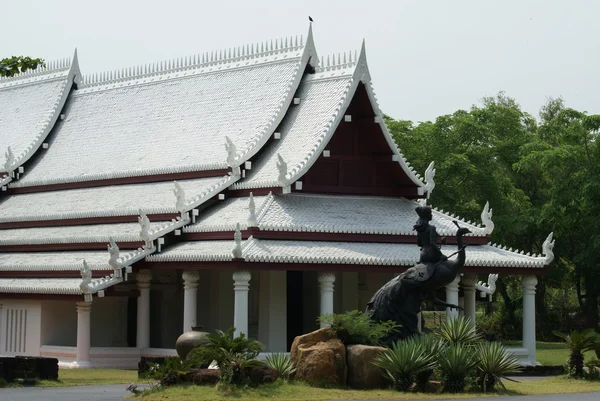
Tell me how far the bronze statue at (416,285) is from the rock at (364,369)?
1286mm

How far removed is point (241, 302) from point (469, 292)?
813 centimetres

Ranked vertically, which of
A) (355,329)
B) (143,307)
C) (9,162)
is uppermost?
(9,162)

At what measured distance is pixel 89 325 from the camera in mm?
33406

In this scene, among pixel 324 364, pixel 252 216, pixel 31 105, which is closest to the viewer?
pixel 324 364

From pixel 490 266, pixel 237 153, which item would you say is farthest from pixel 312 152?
pixel 490 266

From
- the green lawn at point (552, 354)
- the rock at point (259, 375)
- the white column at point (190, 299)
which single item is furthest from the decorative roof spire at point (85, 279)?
the green lawn at point (552, 354)

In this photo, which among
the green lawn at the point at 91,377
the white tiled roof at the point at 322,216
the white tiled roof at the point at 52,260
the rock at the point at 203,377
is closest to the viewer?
the rock at the point at 203,377

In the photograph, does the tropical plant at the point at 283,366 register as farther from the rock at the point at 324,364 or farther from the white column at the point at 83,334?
the white column at the point at 83,334

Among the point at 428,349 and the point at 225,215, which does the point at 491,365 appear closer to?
the point at 428,349

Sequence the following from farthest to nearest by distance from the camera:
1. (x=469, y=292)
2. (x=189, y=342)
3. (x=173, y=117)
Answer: (x=173, y=117), (x=469, y=292), (x=189, y=342)

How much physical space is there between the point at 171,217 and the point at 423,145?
23.1 meters

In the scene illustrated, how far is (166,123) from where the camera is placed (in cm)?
3944

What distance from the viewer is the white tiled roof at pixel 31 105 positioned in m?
43.2

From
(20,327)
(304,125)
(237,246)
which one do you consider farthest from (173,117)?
(237,246)
